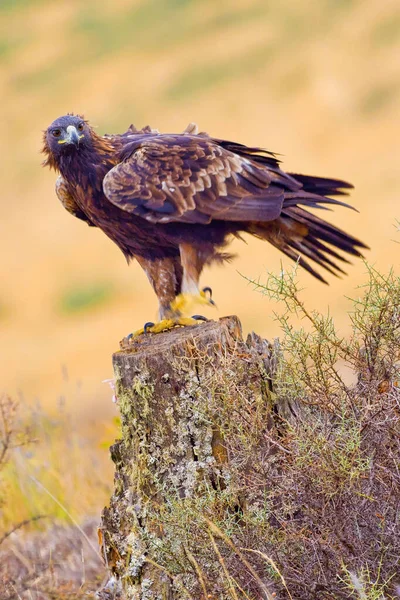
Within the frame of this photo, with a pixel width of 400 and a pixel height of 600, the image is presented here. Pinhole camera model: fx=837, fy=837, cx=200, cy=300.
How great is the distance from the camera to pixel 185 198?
167 inches

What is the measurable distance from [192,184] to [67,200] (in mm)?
886

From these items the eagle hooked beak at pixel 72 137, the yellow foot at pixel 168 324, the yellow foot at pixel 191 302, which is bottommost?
the yellow foot at pixel 168 324

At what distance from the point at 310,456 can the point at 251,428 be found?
0.25 meters

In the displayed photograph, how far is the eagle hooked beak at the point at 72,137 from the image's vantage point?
4.37 metres

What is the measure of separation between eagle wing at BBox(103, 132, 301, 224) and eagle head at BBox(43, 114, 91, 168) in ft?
0.80

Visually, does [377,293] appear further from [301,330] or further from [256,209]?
[256,209]

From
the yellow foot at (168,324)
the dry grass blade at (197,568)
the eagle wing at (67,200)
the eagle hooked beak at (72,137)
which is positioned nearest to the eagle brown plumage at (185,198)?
the eagle hooked beak at (72,137)

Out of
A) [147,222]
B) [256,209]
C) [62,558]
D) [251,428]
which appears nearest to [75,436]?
[62,558]

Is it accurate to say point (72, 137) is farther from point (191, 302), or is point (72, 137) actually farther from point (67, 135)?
point (191, 302)

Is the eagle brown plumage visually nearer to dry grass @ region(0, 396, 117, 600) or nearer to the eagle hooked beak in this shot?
the eagle hooked beak

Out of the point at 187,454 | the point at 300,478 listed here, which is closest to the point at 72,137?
the point at 187,454

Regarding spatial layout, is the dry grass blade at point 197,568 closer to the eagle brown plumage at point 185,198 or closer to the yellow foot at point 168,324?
the yellow foot at point 168,324

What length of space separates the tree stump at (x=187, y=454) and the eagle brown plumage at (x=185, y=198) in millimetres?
1176

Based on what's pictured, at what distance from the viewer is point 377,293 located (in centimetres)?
256
